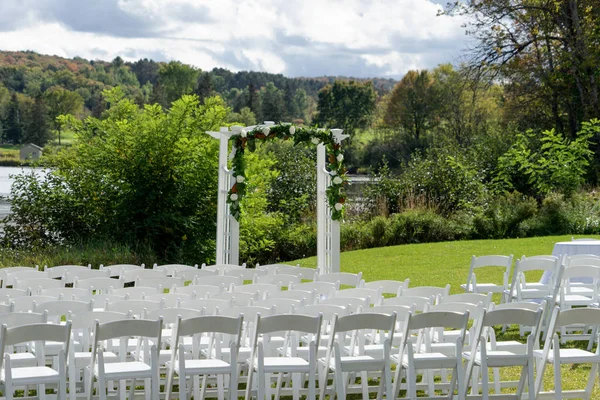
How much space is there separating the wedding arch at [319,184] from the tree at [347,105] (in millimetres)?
57933

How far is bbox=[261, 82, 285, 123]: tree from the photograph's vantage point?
73.9m

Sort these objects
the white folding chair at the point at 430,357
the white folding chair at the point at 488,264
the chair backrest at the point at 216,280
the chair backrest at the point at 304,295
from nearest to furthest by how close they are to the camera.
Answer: the white folding chair at the point at 430,357, the chair backrest at the point at 304,295, the chair backrest at the point at 216,280, the white folding chair at the point at 488,264

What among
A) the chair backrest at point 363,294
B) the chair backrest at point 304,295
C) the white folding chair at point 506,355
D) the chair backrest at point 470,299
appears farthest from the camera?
the chair backrest at point 363,294

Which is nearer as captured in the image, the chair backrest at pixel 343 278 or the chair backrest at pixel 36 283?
the chair backrest at pixel 36 283

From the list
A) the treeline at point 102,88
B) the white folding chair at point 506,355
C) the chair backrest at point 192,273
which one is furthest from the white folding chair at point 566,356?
the treeline at point 102,88

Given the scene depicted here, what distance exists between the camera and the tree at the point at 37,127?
54.7 m

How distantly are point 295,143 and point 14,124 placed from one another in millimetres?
49968

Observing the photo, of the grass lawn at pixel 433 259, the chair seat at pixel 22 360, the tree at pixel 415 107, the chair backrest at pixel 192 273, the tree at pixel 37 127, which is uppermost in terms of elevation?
the tree at pixel 415 107

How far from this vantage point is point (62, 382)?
5340 millimetres

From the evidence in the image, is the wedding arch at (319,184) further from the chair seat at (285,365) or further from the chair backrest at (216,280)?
the chair seat at (285,365)

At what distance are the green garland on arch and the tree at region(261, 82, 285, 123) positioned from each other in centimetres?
6006

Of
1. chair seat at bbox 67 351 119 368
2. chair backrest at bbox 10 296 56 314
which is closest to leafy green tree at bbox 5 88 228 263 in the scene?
chair backrest at bbox 10 296 56 314

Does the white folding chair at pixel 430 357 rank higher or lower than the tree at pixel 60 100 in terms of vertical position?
lower

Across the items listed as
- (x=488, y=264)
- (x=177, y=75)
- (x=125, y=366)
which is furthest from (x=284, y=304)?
(x=177, y=75)
